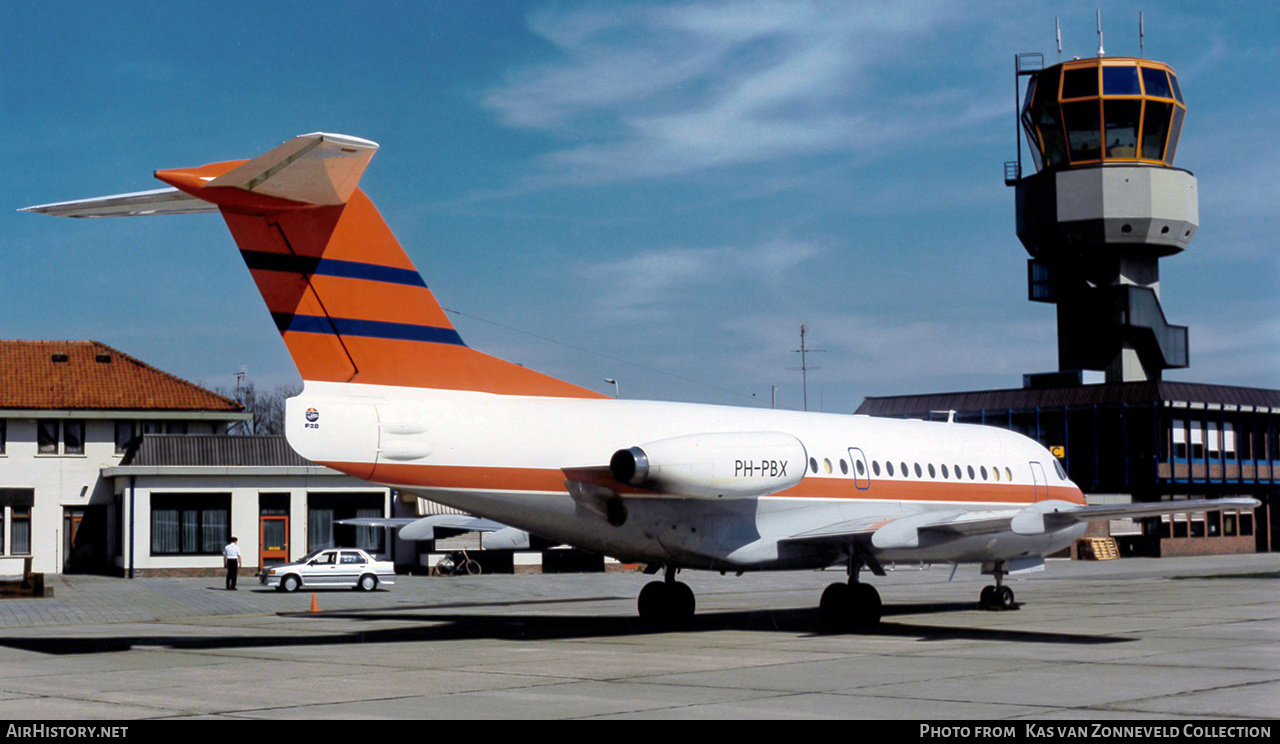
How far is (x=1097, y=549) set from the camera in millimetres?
53844

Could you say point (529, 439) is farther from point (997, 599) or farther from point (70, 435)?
point (70, 435)

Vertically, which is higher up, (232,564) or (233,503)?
(233,503)

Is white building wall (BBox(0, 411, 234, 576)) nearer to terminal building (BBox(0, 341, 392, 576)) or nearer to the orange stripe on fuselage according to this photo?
terminal building (BBox(0, 341, 392, 576))

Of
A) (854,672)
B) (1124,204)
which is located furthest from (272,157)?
(1124,204)

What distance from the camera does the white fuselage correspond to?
1590 cm

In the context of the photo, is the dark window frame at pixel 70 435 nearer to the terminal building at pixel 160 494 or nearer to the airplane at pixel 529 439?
the terminal building at pixel 160 494

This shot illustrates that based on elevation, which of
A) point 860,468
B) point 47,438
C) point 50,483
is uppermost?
point 47,438

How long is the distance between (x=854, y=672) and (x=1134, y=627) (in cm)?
816

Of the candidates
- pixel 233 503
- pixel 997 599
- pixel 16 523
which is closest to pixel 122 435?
pixel 16 523

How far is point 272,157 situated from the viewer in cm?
1420

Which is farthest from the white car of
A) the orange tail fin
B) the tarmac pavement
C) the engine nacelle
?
the orange tail fin

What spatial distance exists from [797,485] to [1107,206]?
49.1m

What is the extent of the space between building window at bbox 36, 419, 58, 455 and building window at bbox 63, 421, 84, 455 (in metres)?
0.32

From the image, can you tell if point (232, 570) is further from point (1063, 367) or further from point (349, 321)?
point (1063, 367)
